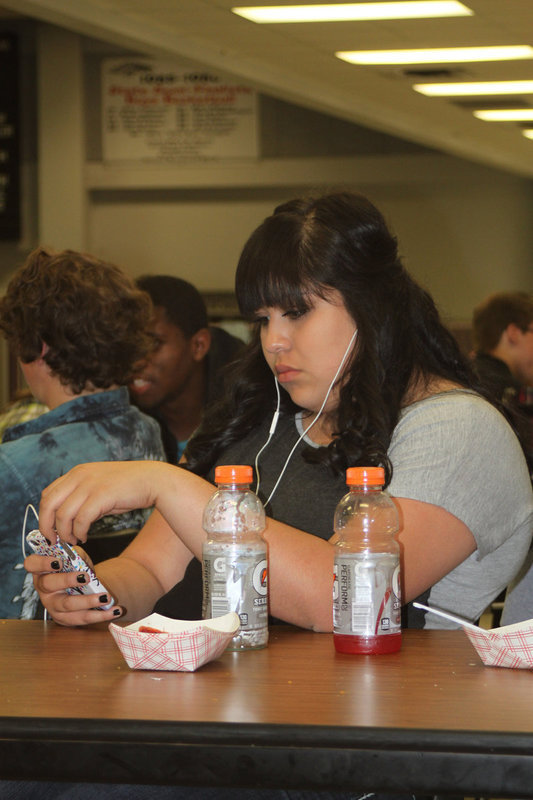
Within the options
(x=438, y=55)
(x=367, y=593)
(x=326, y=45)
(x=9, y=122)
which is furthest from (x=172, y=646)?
(x=9, y=122)

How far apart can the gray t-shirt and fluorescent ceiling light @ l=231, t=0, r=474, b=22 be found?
3674mm

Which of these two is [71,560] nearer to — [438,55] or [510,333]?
[510,333]

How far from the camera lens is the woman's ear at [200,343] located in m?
3.63

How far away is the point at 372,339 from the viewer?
1.68 meters

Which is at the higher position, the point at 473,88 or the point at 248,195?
the point at 473,88

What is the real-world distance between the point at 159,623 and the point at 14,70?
24.8 feet

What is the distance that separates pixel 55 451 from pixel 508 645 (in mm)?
1218

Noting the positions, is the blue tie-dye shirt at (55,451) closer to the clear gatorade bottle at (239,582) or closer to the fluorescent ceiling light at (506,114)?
Result: the clear gatorade bottle at (239,582)

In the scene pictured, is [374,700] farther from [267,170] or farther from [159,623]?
[267,170]

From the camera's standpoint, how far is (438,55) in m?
5.76

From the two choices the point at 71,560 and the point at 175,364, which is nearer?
the point at 71,560

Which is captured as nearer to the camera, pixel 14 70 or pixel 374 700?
pixel 374 700

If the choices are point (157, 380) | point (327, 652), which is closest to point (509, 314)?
point (157, 380)

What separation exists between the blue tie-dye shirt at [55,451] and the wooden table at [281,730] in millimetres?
929
